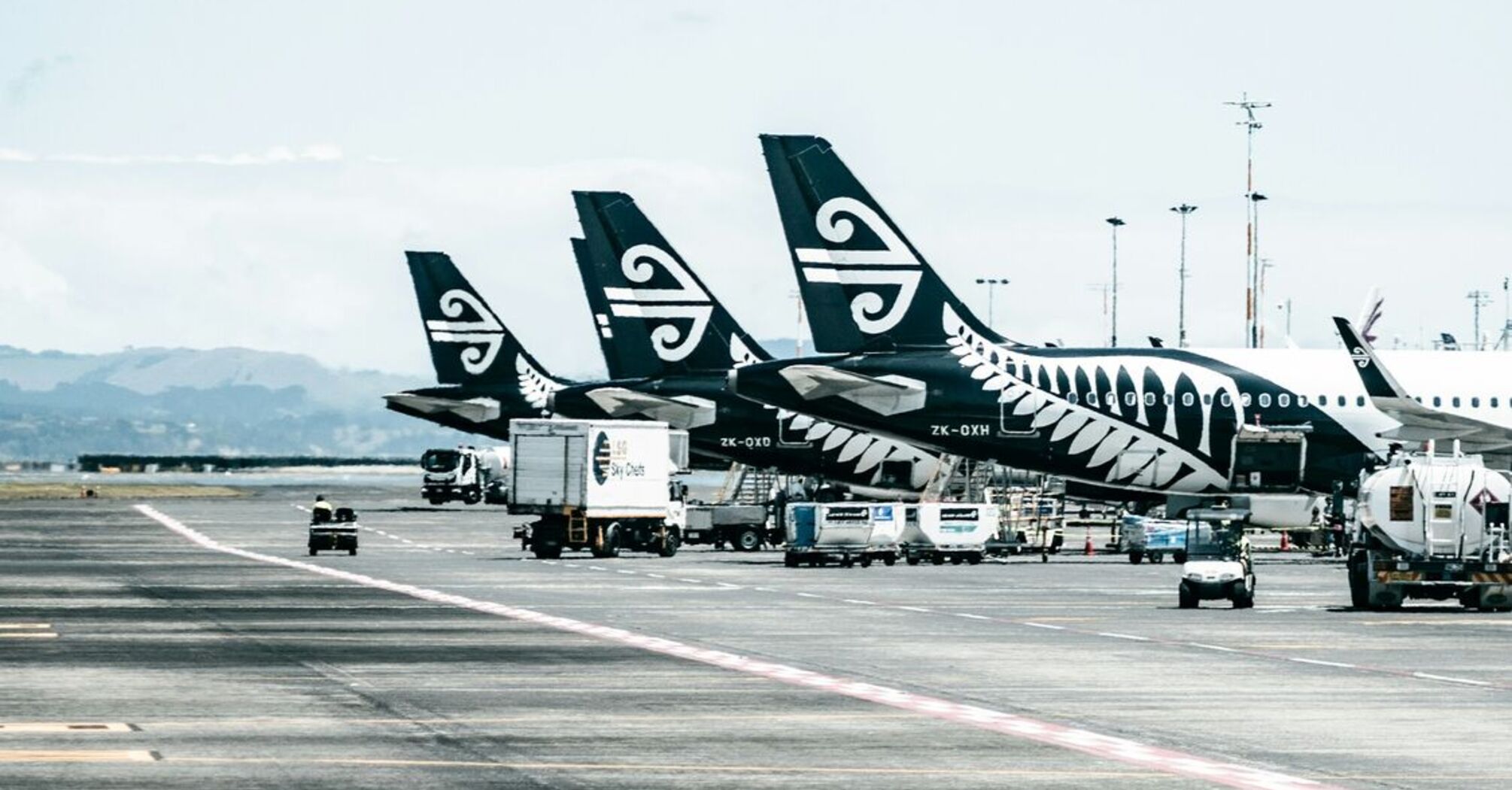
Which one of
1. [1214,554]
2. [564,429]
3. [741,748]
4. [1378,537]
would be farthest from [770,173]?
[741,748]

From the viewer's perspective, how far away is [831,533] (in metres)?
74.4

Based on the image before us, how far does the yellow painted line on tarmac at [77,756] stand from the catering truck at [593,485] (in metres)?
55.8

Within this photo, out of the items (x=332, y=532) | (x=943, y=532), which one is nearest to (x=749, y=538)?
(x=943, y=532)

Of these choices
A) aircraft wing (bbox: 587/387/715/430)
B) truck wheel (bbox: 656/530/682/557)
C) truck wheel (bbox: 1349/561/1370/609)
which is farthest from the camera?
aircraft wing (bbox: 587/387/715/430)

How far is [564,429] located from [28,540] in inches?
799

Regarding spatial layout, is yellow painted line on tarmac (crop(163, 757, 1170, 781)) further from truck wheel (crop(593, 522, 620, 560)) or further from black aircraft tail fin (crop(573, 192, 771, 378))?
black aircraft tail fin (crop(573, 192, 771, 378))

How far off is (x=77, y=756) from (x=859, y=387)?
53909 mm

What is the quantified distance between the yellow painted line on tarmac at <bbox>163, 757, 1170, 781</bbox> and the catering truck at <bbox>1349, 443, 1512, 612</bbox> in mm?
30193

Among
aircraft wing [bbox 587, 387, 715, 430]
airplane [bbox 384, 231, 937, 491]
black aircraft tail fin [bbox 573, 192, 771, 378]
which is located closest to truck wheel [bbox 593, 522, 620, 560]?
airplane [bbox 384, 231, 937, 491]

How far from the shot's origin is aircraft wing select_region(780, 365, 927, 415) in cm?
7538

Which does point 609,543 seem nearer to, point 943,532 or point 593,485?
point 593,485

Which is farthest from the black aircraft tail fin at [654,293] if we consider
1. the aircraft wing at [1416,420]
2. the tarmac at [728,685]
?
the tarmac at [728,685]

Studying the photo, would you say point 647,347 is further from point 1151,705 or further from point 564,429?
point 1151,705

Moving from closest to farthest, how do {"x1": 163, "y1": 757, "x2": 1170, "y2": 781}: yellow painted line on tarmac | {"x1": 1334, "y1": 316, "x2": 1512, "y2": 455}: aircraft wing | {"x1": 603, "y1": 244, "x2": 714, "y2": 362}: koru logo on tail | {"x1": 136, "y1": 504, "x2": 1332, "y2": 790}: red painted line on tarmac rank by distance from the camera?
{"x1": 163, "y1": 757, "x2": 1170, "y2": 781}: yellow painted line on tarmac, {"x1": 136, "y1": 504, "x2": 1332, "y2": 790}: red painted line on tarmac, {"x1": 1334, "y1": 316, "x2": 1512, "y2": 455}: aircraft wing, {"x1": 603, "y1": 244, "x2": 714, "y2": 362}: koru logo on tail
